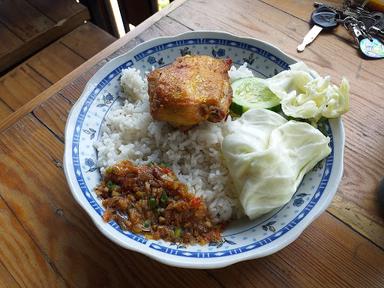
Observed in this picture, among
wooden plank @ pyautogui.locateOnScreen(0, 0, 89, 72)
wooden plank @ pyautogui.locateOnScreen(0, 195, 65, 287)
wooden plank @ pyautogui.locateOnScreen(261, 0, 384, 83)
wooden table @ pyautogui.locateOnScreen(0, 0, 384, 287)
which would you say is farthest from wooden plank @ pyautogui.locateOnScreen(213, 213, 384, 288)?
wooden plank @ pyautogui.locateOnScreen(0, 0, 89, 72)

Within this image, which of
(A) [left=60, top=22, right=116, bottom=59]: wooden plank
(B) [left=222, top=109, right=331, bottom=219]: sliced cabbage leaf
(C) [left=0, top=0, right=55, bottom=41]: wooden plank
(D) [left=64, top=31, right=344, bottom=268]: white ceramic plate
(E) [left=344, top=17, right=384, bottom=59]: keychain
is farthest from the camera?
(C) [left=0, top=0, right=55, bottom=41]: wooden plank

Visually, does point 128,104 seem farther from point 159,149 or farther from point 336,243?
point 336,243

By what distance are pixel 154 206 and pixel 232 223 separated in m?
0.30

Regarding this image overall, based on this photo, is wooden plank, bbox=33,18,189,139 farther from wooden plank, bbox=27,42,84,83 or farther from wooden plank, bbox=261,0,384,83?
wooden plank, bbox=27,42,84,83

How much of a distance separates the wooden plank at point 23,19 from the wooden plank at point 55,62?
228 millimetres

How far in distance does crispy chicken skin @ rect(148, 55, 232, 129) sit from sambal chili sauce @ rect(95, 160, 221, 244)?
22 centimetres

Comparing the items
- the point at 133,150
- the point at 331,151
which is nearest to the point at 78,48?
the point at 133,150

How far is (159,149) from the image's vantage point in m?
1.53

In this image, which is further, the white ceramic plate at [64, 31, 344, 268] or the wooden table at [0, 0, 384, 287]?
the wooden table at [0, 0, 384, 287]

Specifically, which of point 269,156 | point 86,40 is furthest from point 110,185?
point 86,40

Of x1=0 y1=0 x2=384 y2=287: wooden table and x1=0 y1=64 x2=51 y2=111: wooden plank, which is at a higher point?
x1=0 y1=0 x2=384 y2=287: wooden table

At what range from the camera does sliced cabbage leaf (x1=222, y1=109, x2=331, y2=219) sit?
1.27 m

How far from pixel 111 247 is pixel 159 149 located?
437 mm

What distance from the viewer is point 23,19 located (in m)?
2.97
